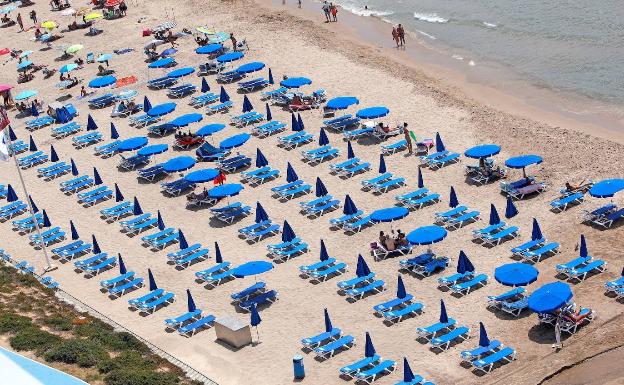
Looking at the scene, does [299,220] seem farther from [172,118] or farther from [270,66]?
[270,66]

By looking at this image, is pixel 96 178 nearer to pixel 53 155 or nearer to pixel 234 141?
pixel 53 155

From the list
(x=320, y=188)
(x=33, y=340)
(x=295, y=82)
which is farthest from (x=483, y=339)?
(x=295, y=82)

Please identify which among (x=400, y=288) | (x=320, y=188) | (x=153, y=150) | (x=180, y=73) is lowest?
(x=400, y=288)

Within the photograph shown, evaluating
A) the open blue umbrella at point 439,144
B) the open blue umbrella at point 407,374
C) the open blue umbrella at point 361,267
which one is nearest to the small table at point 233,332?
the open blue umbrella at point 361,267

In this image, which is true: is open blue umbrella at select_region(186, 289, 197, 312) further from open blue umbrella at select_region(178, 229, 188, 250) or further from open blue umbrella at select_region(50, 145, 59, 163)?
open blue umbrella at select_region(50, 145, 59, 163)

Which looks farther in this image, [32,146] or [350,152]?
[32,146]

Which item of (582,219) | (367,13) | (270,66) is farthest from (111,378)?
(367,13)
